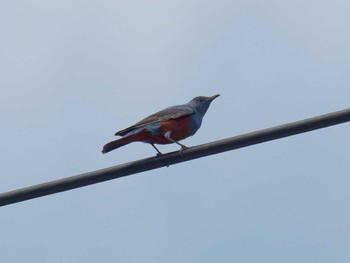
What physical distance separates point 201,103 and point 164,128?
1.31 metres

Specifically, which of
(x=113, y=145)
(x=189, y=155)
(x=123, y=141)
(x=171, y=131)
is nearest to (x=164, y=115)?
(x=171, y=131)

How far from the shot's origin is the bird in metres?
10.5

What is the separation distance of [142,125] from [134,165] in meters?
2.97

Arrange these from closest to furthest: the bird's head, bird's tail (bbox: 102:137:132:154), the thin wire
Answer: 1. the thin wire
2. bird's tail (bbox: 102:137:132:154)
3. the bird's head

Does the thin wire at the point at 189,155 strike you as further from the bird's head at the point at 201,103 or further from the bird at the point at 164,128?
the bird's head at the point at 201,103

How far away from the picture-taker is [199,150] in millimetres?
7695

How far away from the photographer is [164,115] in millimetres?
11000

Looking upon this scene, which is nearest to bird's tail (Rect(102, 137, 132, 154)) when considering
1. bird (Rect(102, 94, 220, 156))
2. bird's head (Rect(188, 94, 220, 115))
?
bird (Rect(102, 94, 220, 156))

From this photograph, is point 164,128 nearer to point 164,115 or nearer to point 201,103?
point 164,115

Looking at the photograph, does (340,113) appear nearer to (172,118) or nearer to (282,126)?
(282,126)

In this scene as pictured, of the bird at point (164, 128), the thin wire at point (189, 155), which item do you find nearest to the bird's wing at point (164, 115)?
the bird at point (164, 128)

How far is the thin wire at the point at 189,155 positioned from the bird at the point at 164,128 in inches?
99.1

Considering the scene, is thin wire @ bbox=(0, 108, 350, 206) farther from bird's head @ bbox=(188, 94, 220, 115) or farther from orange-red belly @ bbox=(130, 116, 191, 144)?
bird's head @ bbox=(188, 94, 220, 115)

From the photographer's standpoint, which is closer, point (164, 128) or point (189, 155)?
point (189, 155)
